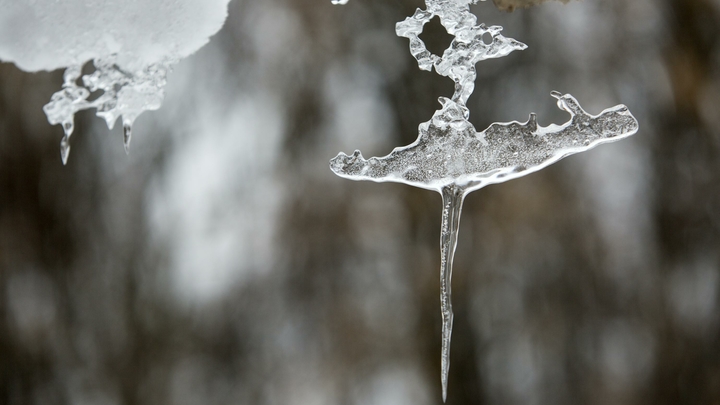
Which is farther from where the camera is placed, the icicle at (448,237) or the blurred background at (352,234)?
the blurred background at (352,234)

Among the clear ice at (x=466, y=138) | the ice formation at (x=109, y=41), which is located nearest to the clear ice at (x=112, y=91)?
the ice formation at (x=109, y=41)

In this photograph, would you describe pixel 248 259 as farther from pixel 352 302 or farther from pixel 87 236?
pixel 87 236

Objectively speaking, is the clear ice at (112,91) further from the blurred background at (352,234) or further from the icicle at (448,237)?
the blurred background at (352,234)

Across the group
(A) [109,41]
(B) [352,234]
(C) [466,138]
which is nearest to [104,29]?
(A) [109,41]

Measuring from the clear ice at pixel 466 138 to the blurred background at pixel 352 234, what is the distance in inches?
31.8

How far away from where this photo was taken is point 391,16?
3.94 ft

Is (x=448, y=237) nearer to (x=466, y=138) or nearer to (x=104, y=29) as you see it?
(x=466, y=138)

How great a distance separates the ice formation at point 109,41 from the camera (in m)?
0.29

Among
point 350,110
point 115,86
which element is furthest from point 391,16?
point 115,86

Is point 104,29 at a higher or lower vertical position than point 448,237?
higher

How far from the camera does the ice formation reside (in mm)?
288

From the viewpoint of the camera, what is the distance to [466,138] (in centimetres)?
28

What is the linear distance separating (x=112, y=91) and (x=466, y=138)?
0.19 m

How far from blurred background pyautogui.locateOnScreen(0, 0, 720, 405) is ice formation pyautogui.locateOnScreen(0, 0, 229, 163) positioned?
827 millimetres
